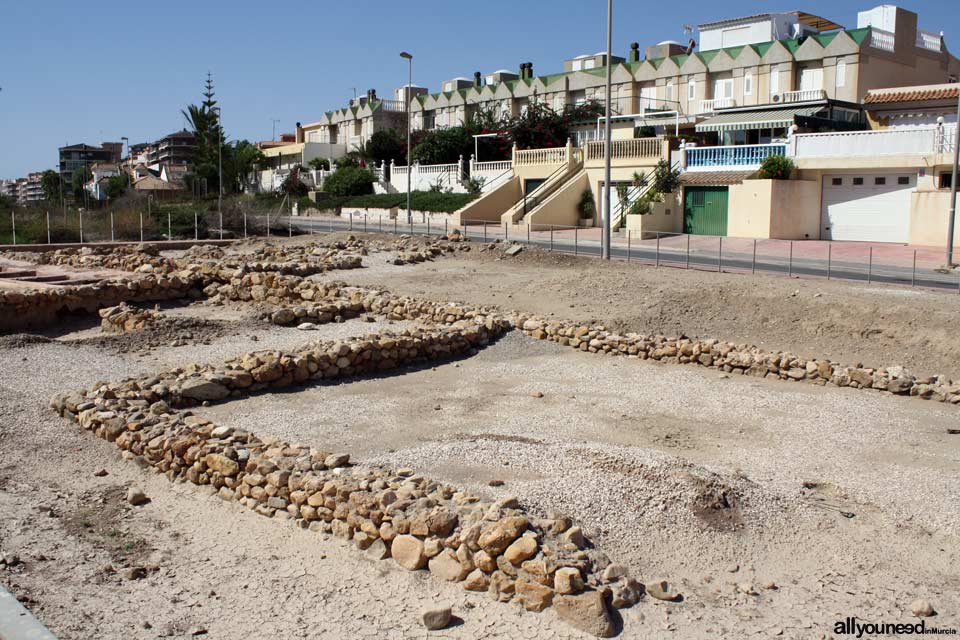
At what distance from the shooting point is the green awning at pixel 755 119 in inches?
1515

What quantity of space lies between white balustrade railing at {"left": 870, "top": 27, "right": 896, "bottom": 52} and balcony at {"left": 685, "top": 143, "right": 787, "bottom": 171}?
462 inches

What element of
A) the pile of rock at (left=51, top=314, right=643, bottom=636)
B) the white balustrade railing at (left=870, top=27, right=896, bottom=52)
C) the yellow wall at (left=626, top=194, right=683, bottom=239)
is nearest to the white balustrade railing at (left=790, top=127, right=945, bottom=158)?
the yellow wall at (left=626, top=194, right=683, bottom=239)

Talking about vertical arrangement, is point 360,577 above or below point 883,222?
below

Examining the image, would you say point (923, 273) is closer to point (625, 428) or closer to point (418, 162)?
point (625, 428)

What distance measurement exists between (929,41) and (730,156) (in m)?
19.3

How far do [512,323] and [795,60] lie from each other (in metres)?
35.6

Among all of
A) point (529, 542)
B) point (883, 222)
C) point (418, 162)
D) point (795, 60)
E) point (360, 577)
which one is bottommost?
point (360, 577)

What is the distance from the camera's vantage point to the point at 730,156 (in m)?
36.9

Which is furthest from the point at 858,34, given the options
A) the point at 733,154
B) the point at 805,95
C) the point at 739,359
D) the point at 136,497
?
the point at 136,497

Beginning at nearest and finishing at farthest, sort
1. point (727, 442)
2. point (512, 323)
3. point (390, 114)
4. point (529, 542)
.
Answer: point (529, 542), point (727, 442), point (512, 323), point (390, 114)

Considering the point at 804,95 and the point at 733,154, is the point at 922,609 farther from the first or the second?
the point at 804,95

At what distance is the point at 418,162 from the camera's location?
59062 millimetres

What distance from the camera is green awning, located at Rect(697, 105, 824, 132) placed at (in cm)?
3847

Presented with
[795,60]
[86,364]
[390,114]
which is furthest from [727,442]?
[390,114]
